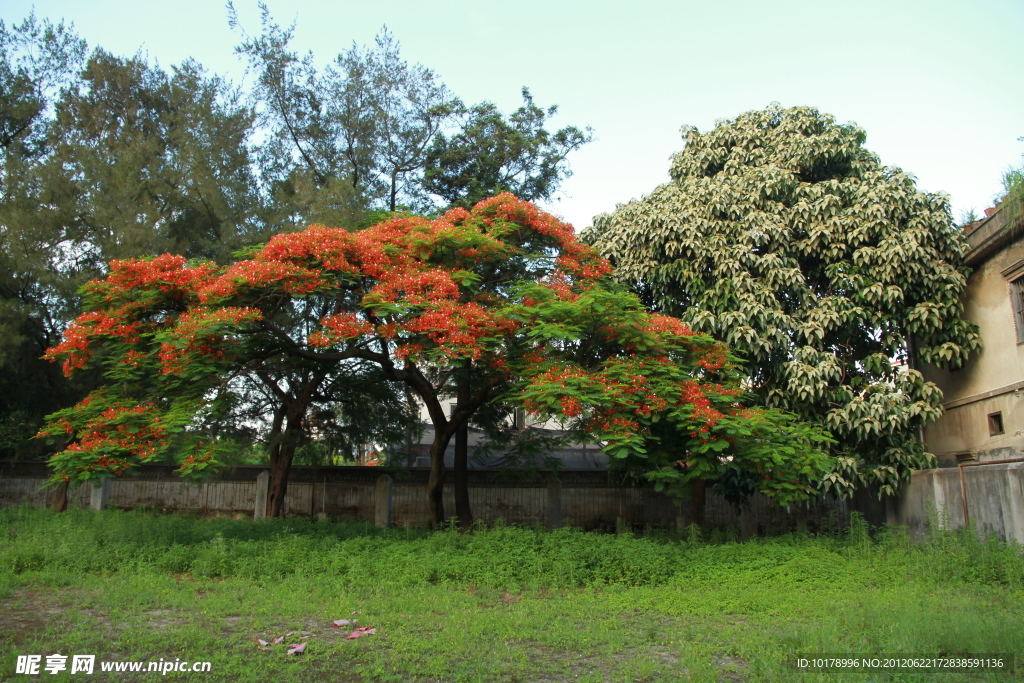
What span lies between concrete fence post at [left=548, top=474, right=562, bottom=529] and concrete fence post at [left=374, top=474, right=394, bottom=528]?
3.47 metres

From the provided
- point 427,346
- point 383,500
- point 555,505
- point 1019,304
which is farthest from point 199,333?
point 1019,304

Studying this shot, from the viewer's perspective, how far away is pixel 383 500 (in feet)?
49.7

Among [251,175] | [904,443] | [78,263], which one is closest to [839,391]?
[904,443]

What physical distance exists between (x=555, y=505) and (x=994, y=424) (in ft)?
26.9

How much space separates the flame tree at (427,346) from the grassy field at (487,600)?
1312 mm

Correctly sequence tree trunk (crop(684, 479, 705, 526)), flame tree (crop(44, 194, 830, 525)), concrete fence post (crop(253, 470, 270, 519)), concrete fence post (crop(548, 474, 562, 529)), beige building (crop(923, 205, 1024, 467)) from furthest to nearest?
concrete fence post (crop(253, 470, 270, 519)), concrete fence post (crop(548, 474, 562, 529)), tree trunk (crop(684, 479, 705, 526)), beige building (crop(923, 205, 1024, 467)), flame tree (crop(44, 194, 830, 525))

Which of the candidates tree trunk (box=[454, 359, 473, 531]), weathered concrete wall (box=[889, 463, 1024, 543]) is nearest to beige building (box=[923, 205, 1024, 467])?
weathered concrete wall (box=[889, 463, 1024, 543])

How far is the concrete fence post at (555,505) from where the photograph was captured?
15.0m

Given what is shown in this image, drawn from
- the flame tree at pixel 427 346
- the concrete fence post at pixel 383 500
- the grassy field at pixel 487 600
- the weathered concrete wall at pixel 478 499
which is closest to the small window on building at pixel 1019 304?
the flame tree at pixel 427 346

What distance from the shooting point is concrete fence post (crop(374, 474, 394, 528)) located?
15141mm

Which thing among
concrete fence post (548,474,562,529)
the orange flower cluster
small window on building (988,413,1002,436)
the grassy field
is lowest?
the grassy field

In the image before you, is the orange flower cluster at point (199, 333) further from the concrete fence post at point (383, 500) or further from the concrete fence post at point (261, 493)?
the concrete fence post at point (383, 500)

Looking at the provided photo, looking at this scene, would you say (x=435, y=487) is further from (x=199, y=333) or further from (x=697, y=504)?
(x=199, y=333)

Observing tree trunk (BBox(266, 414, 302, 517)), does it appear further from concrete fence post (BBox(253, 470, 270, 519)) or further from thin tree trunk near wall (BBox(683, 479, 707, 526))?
thin tree trunk near wall (BBox(683, 479, 707, 526))
